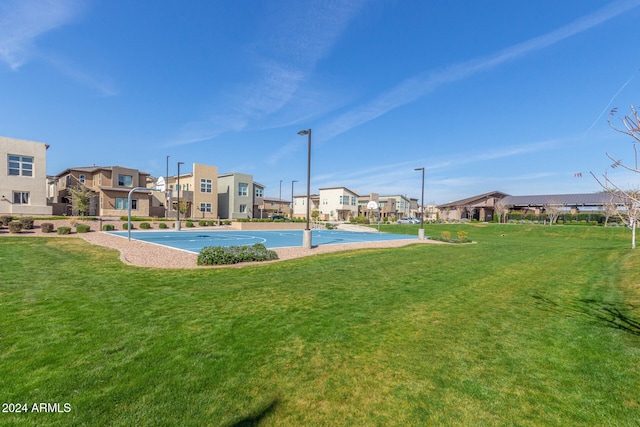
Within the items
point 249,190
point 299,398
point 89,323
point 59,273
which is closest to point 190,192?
point 249,190

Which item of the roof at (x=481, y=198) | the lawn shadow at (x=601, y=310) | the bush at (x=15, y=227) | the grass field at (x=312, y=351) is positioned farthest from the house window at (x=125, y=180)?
the roof at (x=481, y=198)

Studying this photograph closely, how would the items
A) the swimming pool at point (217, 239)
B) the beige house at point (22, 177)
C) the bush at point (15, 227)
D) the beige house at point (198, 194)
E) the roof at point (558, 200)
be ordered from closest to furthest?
the swimming pool at point (217, 239) < the bush at point (15, 227) < the beige house at point (22, 177) < the beige house at point (198, 194) < the roof at point (558, 200)

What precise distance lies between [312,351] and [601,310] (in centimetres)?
690

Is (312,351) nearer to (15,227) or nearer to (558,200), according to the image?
(15,227)

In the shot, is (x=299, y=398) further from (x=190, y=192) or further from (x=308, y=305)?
(x=190, y=192)

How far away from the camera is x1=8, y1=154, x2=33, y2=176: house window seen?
2981 cm

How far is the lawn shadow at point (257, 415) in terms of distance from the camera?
2887 millimetres

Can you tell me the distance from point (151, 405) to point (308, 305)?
12.8ft

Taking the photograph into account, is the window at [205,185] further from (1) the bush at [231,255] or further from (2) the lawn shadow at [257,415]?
(2) the lawn shadow at [257,415]

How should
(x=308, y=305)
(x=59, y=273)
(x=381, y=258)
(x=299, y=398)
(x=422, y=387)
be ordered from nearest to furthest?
1. (x=299, y=398)
2. (x=422, y=387)
3. (x=308, y=305)
4. (x=59, y=273)
5. (x=381, y=258)

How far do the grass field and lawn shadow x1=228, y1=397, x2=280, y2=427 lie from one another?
0.01 meters

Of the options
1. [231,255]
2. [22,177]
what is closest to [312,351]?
[231,255]

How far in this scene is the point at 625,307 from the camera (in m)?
6.88

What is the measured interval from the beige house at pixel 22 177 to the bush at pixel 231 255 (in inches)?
1222
